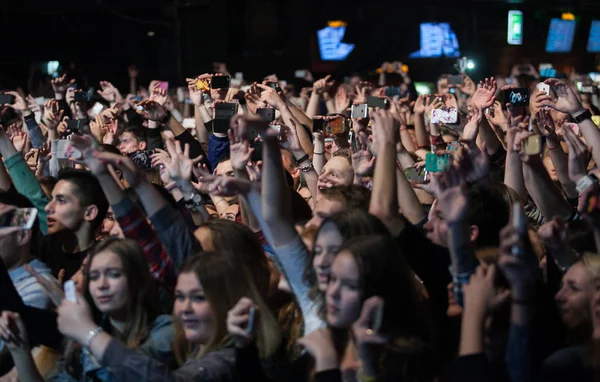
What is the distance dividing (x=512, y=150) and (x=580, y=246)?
87 centimetres

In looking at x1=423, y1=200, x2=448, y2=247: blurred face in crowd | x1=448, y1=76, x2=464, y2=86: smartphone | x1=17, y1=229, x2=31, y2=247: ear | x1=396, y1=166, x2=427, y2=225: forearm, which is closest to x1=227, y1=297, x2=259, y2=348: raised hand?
x1=423, y1=200, x2=448, y2=247: blurred face in crowd

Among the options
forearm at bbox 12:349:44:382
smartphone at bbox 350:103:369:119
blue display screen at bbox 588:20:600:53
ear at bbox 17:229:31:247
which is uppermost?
smartphone at bbox 350:103:369:119

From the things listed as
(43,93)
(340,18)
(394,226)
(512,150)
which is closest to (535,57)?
(340,18)

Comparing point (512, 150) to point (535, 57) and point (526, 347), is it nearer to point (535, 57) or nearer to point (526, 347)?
point (526, 347)

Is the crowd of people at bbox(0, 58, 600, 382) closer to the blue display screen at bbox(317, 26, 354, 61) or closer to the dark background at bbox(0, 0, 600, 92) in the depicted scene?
the dark background at bbox(0, 0, 600, 92)

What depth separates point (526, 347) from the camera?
2.74m

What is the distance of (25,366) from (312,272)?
0.99 m

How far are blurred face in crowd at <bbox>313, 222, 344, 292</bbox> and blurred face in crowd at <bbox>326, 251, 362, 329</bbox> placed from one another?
0.16 metres

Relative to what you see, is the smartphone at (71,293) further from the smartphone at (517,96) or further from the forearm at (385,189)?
the smartphone at (517,96)

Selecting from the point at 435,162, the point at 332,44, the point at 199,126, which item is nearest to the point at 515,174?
the point at 435,162

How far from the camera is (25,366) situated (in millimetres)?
3389

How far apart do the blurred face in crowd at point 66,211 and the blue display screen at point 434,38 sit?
12.0 m

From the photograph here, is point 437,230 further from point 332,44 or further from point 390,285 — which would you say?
point 332,44

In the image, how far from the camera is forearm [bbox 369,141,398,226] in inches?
142
